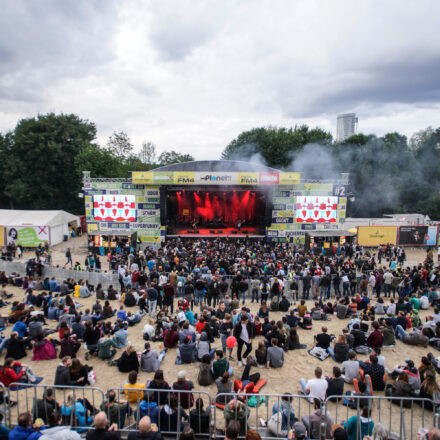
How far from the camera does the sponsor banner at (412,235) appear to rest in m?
24.8

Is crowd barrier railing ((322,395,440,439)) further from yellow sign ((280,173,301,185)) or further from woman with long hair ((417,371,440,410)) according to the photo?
yellow sign ((280,173,301,185))

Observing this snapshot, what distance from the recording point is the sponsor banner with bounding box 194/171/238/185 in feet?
77.4

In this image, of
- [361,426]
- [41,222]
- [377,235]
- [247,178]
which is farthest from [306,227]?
[361,426]

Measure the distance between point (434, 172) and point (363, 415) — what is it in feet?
141

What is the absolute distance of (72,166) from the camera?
122ft

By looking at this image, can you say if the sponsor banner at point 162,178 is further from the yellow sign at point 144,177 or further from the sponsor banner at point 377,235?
the sponsor banner at point 377,235

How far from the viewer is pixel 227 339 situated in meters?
8.05

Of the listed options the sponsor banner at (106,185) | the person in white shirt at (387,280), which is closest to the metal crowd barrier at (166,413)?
the person in white shirt at (387,280)

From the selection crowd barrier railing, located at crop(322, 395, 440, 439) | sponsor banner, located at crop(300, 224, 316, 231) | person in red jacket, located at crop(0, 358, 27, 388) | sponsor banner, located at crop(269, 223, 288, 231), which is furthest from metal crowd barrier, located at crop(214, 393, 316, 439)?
sponsor banner, located at crop(300, 224, 316, 231)

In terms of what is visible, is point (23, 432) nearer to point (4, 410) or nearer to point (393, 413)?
point (4, 410)

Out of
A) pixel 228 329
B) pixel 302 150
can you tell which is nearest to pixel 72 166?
pixel 302 150

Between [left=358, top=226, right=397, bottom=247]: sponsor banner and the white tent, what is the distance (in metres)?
→ 24.6

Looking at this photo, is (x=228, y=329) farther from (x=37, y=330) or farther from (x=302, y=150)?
(x=302, y=150)

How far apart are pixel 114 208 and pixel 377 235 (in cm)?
2094
